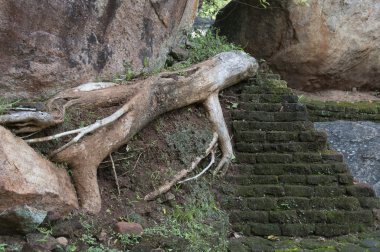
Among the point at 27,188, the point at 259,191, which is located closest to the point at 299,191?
the point at 259,191

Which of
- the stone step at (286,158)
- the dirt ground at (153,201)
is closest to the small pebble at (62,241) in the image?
the dirt ground at (153,201)

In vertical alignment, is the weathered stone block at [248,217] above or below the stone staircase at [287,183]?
below

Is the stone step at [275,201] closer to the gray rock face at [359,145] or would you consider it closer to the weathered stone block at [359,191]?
the weathered stone block at [359,191]

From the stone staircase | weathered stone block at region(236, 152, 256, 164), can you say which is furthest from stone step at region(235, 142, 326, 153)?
weathered stone block at region(236, 152, 256, 164)

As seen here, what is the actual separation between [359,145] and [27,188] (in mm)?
5110

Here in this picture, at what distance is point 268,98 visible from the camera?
7273 millimetres

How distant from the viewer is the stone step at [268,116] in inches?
272

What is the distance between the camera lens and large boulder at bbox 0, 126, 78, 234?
3.81 metres

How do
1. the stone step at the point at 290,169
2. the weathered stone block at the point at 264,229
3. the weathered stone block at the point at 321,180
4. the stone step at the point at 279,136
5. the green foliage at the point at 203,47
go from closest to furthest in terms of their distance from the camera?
the weathered stone block at the point at 264,229, the weathered stone block at the point at 321,180, the stone step at the point at 290,169, the stone step at the point at 279,136, the green foliage at the point at 203,47

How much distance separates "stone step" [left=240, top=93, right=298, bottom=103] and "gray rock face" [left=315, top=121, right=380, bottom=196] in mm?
A: 973

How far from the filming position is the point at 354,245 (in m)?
5.23

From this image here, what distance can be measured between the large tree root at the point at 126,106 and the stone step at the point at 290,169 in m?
0.22

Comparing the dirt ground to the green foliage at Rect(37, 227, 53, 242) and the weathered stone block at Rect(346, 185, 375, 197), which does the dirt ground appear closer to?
the green foliage at Rect(37, 227, 53, 242)

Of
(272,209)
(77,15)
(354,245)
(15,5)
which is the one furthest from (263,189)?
(15,5)
